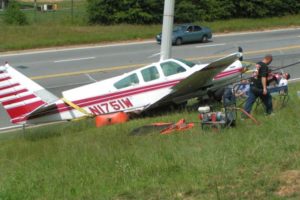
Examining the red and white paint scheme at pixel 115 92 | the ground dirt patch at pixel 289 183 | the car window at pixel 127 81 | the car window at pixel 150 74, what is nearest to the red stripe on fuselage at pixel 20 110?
the red and white paint scheme at pixel 115 92

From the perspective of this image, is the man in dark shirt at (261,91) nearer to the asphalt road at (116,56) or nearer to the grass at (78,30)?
the asphalt road at (116,56)

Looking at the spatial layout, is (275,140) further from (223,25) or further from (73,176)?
(223,25)

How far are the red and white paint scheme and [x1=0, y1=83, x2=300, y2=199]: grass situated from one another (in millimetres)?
4027

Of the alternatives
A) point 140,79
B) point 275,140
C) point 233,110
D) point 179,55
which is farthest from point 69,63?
point 275,140

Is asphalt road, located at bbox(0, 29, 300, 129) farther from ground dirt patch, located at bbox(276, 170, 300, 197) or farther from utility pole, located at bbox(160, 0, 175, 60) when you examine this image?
ground dirt patch, located at bbox(276, 170, 300, 197)

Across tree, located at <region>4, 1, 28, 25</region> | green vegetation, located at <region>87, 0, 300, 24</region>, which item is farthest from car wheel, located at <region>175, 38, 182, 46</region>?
tree, located at <region>4, 1, 28, 25</region>

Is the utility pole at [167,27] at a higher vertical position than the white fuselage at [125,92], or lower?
higher

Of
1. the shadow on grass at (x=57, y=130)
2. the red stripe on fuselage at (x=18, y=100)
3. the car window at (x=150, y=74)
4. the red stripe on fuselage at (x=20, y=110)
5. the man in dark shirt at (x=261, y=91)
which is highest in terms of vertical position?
the man in dark shirt at (x=261, y=91)

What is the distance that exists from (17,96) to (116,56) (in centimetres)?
1974

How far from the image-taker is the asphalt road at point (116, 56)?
2834cm

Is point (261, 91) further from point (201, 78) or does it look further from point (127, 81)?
point (127, 81)

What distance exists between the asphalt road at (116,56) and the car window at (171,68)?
774 cm

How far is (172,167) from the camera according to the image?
7.76 m

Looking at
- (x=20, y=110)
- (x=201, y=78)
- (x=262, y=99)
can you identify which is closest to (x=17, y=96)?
(x=20, y=110)
